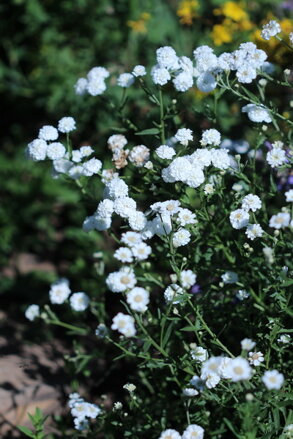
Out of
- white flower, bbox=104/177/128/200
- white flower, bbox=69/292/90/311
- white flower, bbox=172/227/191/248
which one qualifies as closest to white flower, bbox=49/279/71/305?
white flower, bbox=69/292/90/311

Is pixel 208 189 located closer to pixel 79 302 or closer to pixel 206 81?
pixel 206 81

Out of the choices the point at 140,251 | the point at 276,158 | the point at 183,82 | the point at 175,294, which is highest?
the point at 183,82

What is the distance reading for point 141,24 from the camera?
3736 millimetres

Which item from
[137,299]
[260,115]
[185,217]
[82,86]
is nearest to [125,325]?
[137,299]

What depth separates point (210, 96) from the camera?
11.5 ft

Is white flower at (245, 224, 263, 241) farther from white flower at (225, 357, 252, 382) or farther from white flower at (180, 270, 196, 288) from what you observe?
white flower at (225, 357, 252, 382)

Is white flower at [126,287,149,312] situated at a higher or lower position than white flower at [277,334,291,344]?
higher

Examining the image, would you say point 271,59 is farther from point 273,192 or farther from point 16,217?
point 16,217

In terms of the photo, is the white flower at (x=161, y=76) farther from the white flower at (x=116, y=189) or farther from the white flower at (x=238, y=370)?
the white flower at (x=238, y=370)

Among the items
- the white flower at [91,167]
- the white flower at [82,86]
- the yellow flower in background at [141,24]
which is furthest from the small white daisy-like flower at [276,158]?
the yellow flower in background at [141,24]

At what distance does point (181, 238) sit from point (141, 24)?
2260 millimetres

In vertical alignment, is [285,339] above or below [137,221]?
below

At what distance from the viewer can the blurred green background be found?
3506 mm

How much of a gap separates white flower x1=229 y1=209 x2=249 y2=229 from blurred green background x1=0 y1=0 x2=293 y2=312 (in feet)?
4.99
